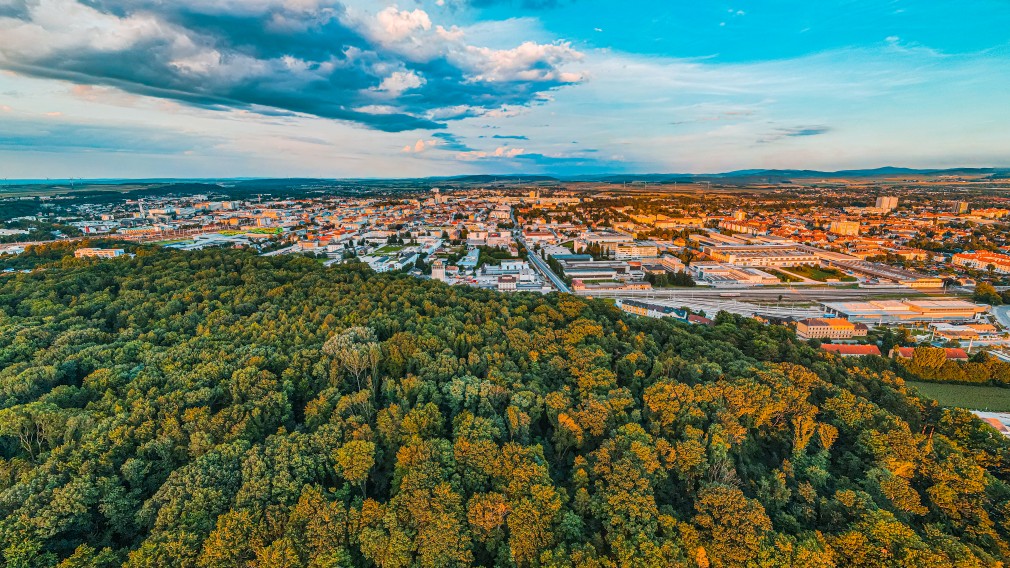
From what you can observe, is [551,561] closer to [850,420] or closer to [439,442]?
[439,442]

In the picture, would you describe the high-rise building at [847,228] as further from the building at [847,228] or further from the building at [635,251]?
the building at [635,251]

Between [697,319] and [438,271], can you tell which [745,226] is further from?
[438,271]

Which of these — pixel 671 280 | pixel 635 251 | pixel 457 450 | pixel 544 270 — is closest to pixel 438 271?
pixel 544 270

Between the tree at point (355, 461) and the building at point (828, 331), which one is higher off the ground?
the tree at point (355, 461)

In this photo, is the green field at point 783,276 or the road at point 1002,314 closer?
the road at point 1002,314

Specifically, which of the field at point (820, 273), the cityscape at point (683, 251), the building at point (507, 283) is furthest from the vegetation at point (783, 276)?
the building at point (507, 283)
